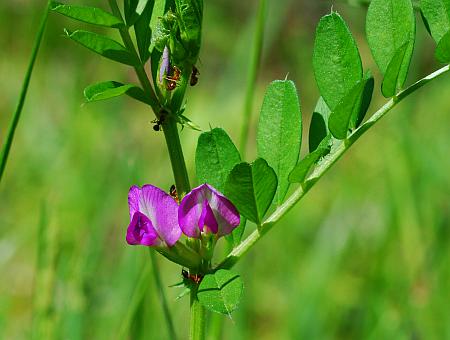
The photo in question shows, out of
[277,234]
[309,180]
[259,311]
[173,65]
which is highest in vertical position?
[173,65]

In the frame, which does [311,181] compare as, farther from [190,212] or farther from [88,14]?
[88,14]

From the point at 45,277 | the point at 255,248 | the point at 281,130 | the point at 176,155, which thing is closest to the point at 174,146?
the point at 176,155

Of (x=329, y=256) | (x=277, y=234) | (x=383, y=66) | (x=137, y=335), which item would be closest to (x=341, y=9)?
(x=277, y=234)

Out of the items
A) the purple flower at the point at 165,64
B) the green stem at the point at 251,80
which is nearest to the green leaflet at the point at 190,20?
the purple flower at the point at 165,64

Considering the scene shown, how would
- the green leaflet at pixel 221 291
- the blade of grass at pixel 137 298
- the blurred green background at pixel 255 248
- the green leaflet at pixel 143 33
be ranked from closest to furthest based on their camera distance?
1. the green leaflet at pixel 221 291
2. the green leaflet at pixel 143 33
3. the blade of grass at pixel 137 298
4. the blurred green background at pixel 255 248

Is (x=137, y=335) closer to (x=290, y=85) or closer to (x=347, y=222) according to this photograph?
(x=290, y=85)

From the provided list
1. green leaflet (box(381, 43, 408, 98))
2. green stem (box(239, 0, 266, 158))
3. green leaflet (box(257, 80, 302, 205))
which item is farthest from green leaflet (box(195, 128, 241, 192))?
green stem (box(239, 0, 266, 158))

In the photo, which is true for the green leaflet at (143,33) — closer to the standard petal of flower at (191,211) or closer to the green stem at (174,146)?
the green stem at (174,146)
